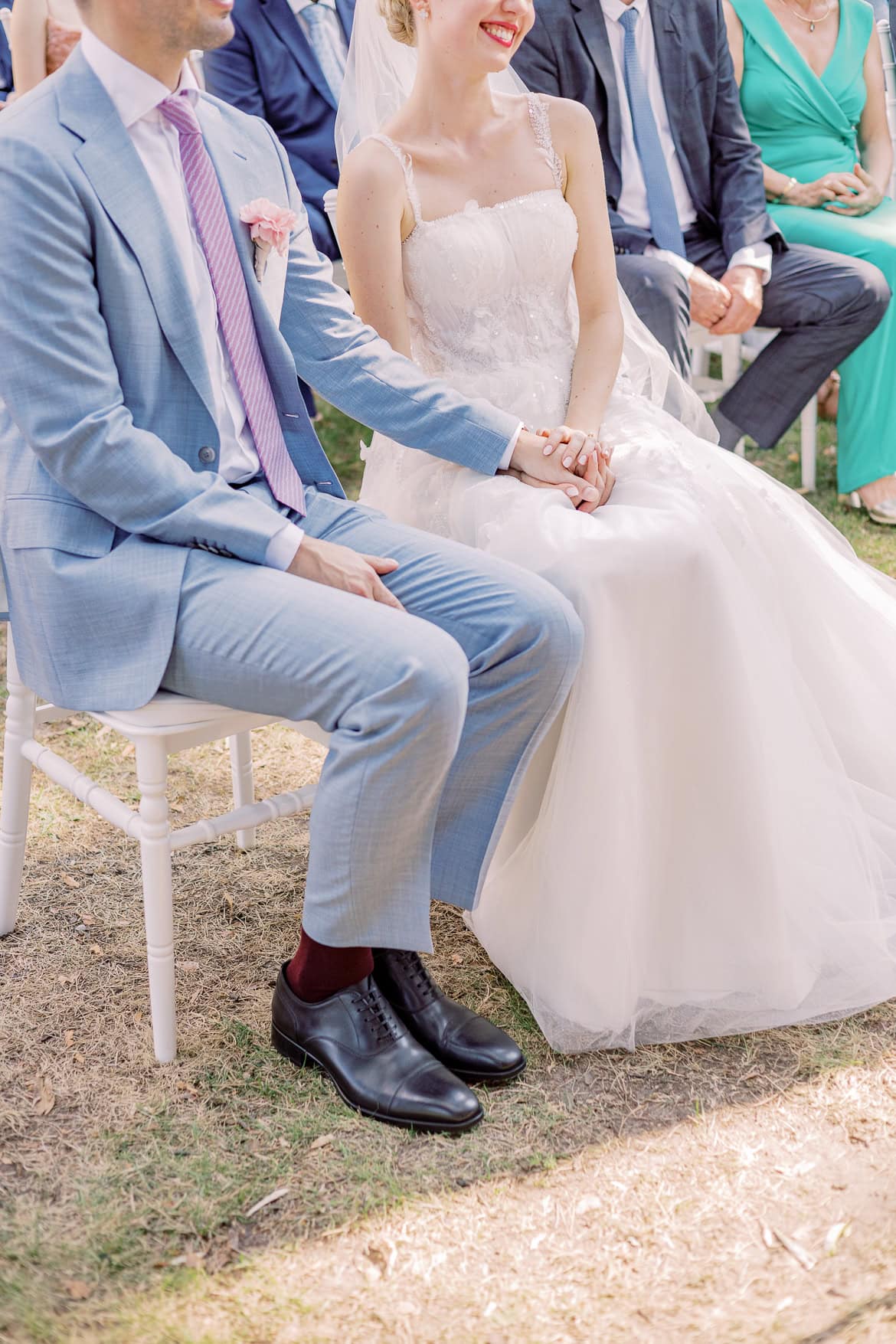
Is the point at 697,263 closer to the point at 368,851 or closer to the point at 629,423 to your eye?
the point at 629,423

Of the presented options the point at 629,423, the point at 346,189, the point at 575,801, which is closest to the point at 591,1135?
the point at 575,801

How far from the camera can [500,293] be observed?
2.85 m

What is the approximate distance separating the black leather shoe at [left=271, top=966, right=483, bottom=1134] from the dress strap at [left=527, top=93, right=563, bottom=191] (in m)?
1.79

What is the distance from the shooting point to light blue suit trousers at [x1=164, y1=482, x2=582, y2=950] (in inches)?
78.0

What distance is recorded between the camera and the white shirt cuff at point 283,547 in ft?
7.00

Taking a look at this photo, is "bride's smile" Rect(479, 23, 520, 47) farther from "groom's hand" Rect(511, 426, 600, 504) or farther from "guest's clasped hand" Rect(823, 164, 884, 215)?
"guest's clasped hand" Rect(823, 164, 884, 215)

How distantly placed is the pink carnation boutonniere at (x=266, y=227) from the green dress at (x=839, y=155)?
303 centimetres

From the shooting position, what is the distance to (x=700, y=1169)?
201cm

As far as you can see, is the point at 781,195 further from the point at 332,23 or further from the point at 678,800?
the point at 678,800

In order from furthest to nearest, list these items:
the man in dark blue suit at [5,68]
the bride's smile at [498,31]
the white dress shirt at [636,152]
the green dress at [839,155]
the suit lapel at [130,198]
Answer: the green dress at [839,155] → the man in dark blue suit at [5,68] → the white dress shirt at [636,152] → the bride's smile at [498,31] → the suit lapel at [130,198]

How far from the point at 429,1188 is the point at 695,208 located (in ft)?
11.6

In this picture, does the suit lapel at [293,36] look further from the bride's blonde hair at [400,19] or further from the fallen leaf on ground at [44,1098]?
the fallen leaf on ground at [44,1098]

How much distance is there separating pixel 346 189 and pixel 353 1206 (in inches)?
76.4

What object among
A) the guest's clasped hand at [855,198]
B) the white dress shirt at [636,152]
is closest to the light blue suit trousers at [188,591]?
the white dress shirt at [636,152]
